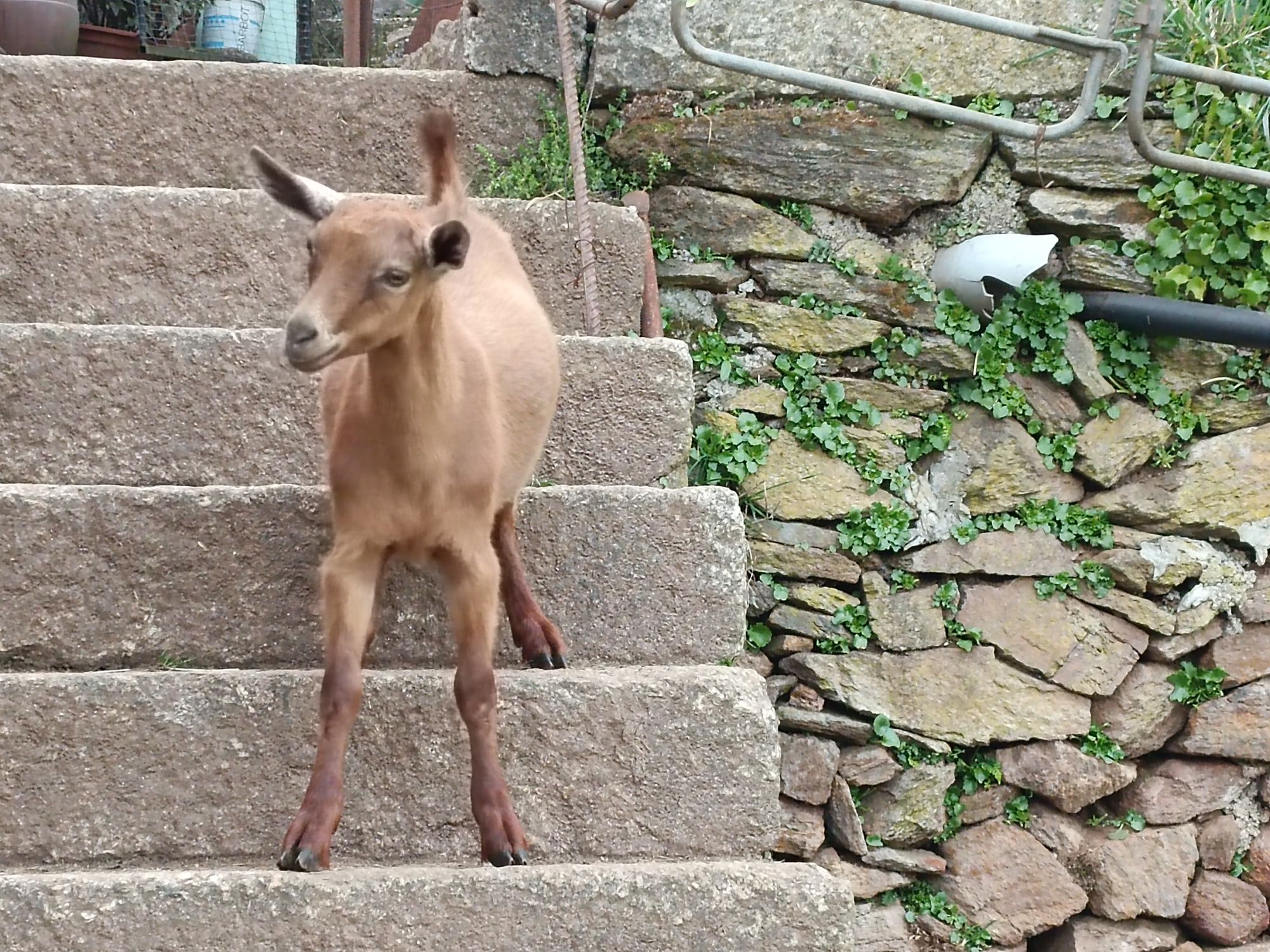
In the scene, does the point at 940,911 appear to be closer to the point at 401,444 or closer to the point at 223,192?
the point at 401,444

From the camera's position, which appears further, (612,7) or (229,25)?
(229,25)

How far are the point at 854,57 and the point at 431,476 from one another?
105 inches

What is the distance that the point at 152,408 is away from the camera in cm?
320

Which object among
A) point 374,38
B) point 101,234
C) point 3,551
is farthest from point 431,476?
point 374,38

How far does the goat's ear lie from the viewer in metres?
2.34

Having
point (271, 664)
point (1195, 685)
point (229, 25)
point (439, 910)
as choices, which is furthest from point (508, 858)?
point (229, 25)

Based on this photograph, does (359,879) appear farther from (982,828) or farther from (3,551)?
(982,828)

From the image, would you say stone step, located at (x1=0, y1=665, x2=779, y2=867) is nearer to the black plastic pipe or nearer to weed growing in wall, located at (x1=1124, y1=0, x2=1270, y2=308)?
the black plastic pipe

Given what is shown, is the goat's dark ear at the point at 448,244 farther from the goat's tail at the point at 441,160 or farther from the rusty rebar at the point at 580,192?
the rusty rebar at the point at 580,192

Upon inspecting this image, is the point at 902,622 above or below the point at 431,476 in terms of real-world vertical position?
below

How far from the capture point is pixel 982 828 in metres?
4.60

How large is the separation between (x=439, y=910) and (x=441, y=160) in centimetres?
132

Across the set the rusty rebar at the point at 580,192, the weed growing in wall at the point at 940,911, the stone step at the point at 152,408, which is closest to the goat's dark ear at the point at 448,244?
the stone step at the point at 152,408

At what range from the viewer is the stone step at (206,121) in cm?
401
